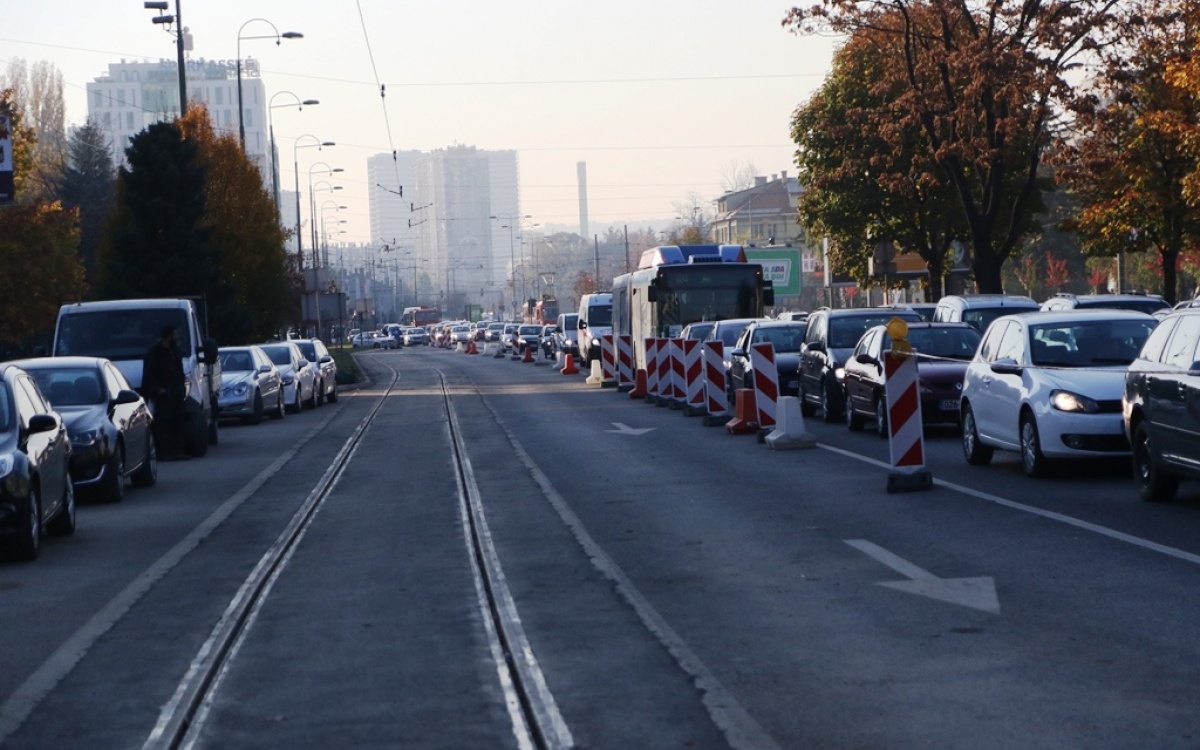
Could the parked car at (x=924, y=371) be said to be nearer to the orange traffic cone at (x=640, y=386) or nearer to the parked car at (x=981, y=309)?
the parked car at (x=981, y=309)

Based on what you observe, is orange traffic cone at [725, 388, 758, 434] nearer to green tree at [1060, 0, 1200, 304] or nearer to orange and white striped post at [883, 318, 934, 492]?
orange and white striped post at [883, 318, 934, 492]

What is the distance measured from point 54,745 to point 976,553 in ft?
20.3

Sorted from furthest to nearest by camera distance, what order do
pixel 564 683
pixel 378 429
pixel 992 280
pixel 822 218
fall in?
1. pixel 822 218
2. pixel 992 280
3. pixel 378 429
4. pixel 564 683

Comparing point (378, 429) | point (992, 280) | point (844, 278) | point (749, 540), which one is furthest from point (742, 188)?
point (749, 540)

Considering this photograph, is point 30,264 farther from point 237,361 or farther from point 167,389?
point 167,389

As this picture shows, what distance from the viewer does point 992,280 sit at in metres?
38.8

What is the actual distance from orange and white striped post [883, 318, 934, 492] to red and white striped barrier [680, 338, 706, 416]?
11.6 metres

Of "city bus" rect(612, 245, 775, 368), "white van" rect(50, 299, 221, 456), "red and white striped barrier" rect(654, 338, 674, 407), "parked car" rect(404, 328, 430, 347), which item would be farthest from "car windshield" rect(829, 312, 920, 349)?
"parked car" rect(404, 328, 430, 347)

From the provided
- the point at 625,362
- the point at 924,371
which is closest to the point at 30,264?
the point at 625,362

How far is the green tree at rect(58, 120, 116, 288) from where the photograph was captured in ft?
250

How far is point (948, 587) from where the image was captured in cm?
944

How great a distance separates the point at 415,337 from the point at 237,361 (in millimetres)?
94723

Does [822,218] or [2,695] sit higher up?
[822,218]

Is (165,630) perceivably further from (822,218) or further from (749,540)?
(822,218)
